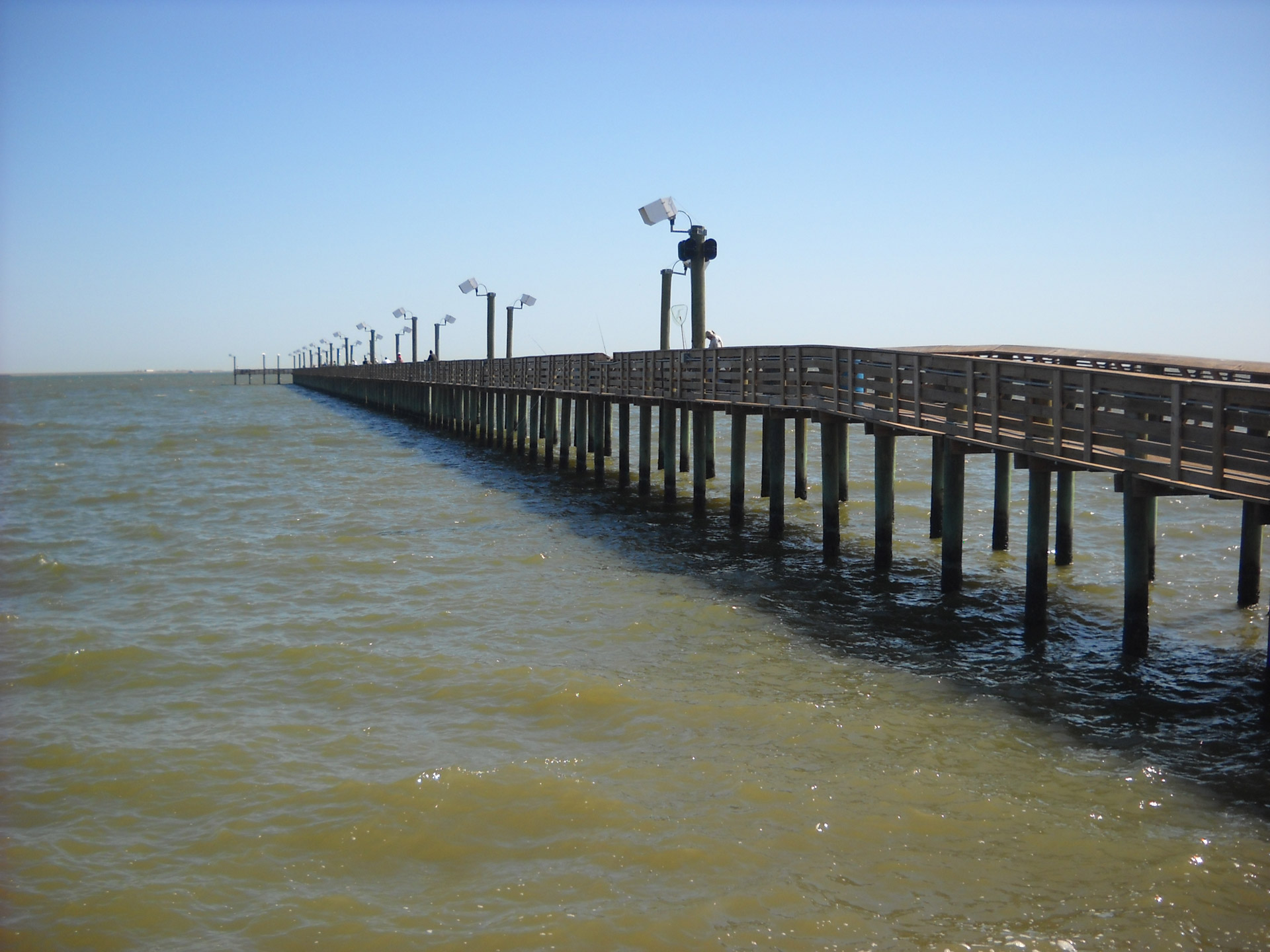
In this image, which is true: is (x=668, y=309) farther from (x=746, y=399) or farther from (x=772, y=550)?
(x=772, y=550)

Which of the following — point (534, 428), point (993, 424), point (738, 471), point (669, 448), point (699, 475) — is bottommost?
point (699, 475)

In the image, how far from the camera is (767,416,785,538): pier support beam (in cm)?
1628

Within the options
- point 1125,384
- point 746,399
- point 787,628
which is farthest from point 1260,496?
point 746,399

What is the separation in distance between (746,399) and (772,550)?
8.38 ft

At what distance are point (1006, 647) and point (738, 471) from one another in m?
7.79

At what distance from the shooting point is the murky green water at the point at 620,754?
595 cm

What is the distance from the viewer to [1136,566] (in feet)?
31.9

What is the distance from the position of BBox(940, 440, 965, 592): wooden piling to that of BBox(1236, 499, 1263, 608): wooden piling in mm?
2787

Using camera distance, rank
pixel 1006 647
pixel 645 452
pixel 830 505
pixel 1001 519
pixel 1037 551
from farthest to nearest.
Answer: pixel 645 452
pixel 1001 519
pixel 830 505
pixel 1037 551
pixel 1006 647

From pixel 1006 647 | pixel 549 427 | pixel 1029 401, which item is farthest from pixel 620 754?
pixel 549 427

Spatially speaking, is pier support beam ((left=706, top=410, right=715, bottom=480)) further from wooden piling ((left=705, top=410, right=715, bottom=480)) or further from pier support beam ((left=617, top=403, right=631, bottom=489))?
pier support beam ((left=617, top=403, right=631, bottom=489))

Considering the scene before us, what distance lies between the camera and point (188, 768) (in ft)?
26.1

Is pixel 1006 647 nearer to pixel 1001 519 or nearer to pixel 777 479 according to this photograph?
pixel 1001 519

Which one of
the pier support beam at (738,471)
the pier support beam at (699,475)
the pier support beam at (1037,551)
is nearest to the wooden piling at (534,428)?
the pier support beam at (699,475)
